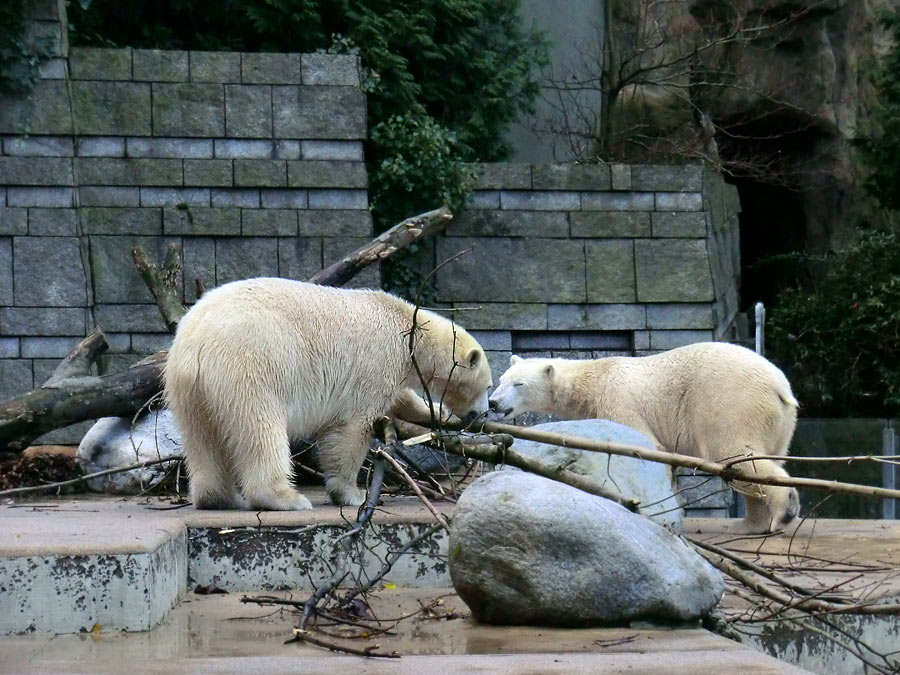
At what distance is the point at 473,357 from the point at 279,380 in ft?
4.04

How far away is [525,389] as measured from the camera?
257 inches

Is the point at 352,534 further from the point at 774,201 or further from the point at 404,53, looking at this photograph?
the point at 774,201

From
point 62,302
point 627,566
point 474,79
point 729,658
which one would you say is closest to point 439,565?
point 627,566

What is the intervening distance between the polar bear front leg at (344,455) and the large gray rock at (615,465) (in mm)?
739

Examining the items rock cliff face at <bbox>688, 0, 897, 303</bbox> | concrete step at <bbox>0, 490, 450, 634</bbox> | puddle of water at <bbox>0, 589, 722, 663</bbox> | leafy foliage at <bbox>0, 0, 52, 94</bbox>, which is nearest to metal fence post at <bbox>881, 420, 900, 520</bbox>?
rock cliff face at <bbox>688, 0, 897, 303</bbox>

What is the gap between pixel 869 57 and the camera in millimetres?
12258

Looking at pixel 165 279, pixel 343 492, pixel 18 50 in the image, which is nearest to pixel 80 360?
pixel 165 279

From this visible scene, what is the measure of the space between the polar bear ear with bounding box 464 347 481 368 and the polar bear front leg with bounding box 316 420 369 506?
0.74 m

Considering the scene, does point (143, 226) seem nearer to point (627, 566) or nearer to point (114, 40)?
point (114, 40)

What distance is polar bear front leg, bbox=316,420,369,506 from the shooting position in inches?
200

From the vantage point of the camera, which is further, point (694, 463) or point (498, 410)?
point (498, 410)

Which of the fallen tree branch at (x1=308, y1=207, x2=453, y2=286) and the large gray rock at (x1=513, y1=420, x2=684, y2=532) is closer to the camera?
the large gray rock at (x1=513, y1=420, x2=684, y2=532)

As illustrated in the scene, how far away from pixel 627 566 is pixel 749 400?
2351 millimetres

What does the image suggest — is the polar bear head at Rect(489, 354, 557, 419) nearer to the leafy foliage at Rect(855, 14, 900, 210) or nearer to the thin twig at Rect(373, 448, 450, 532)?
the thin twig at Rect(373, 448, 450, 532)
